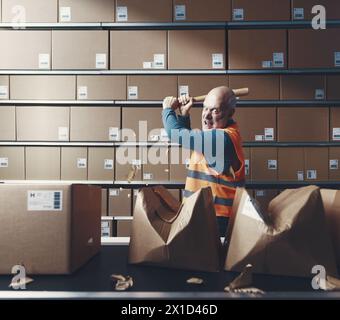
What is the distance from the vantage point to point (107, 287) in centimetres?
78

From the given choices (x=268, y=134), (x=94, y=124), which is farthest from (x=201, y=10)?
(x=94, y=124)

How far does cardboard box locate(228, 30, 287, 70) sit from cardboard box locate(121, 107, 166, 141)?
0.68m

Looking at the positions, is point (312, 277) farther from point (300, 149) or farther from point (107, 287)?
point (300, 149)

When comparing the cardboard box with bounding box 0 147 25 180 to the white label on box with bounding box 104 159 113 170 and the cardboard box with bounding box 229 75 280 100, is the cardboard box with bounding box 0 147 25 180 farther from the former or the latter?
the cardboard box with bounding box 229 75 280 100

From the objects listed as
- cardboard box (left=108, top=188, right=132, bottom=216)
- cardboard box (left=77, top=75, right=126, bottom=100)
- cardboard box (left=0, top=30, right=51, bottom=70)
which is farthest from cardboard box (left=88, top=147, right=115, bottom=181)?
cardboard box (left=0, top=30, right=51, bottom=70)

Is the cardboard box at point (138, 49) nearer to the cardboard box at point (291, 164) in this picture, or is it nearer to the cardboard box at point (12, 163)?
the cardboard box at point (12, 163)

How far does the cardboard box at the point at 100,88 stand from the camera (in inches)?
111

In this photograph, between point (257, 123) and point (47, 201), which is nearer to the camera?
point (47, 201)

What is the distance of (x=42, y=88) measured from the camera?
283 centimetres

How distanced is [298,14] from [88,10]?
59.0 inches

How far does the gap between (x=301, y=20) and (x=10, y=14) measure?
208 centimetres

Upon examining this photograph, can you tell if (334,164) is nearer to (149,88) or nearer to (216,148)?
(149,88)

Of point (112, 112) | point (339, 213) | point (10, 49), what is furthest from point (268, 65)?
point (339, 213)

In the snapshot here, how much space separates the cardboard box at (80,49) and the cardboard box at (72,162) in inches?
23.6
